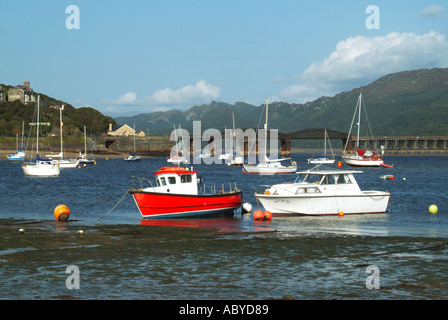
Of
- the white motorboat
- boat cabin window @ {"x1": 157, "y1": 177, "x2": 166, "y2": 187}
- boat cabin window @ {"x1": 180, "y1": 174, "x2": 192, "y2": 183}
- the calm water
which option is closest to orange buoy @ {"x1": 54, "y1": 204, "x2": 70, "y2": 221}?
the calm water

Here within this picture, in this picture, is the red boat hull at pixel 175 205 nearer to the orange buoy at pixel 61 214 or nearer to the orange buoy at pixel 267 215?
the orange buoy at pixel 267 215

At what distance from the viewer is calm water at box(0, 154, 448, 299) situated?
15164mm

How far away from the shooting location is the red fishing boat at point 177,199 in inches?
1184

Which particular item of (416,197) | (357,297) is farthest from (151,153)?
(357,297)

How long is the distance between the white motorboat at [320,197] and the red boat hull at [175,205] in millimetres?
2741

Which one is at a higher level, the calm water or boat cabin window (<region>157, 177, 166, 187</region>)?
boat cabin window (<region>157, 177, 166, 187</region>)

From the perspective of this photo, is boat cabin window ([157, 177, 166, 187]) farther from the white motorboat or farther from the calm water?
the white motorboat

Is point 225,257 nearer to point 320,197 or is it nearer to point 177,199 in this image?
point 177,199

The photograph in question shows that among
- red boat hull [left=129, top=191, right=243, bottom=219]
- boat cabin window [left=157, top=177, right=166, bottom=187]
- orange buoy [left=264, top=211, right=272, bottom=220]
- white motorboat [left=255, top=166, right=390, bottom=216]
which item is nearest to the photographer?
red boat hull [left=129, top=191, right=243, bottom=219]

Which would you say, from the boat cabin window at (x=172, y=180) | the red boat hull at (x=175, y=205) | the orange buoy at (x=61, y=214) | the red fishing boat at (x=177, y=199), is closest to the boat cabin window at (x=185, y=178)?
the red fishing boat at (x=177, y=199)

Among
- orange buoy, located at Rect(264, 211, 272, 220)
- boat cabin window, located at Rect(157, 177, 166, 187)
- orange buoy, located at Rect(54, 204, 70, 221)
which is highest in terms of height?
boat cabin window, located at Rect(157, 177, 166, 187)

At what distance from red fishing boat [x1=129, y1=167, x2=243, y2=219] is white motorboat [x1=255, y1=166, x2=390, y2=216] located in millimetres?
2308
